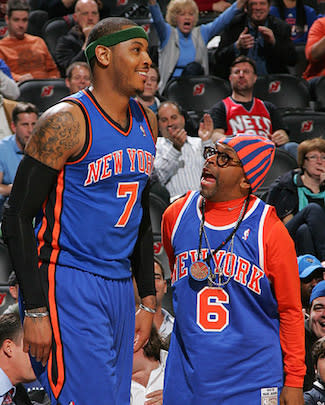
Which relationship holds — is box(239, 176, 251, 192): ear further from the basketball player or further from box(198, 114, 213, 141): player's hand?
box(198, 114, 213, 141): player's hand

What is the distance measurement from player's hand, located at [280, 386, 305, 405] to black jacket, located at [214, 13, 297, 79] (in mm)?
5867

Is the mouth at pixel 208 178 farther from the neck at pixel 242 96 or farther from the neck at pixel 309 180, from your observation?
the neck at pixel 242 96

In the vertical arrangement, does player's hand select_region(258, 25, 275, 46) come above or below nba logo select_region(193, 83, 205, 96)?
above

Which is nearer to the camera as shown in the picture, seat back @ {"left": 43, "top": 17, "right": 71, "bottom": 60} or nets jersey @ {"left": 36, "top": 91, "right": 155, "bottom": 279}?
nets jersey @ {"left": 36, "top": 91, "right": 155, "bottom": 279}

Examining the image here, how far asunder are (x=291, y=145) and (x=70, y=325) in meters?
4.94

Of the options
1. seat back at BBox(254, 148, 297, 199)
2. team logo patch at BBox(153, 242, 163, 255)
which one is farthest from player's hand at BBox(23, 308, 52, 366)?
seat back at BBox(254, 148, 297, 199)

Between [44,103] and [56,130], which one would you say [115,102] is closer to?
[56,130]

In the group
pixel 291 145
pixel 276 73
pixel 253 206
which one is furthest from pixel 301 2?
pixel 253 206

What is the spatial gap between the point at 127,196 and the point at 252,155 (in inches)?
32.9

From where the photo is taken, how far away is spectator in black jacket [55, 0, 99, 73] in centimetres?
839

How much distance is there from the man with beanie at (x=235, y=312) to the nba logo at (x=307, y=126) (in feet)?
15.0

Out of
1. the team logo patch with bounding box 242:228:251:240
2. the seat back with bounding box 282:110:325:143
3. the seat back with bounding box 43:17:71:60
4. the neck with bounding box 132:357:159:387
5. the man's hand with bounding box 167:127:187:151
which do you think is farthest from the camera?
the seat back with bounding box 43:17:71:60

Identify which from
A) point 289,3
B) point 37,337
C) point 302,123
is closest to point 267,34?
point 302,123

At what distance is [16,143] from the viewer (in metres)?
6.37
